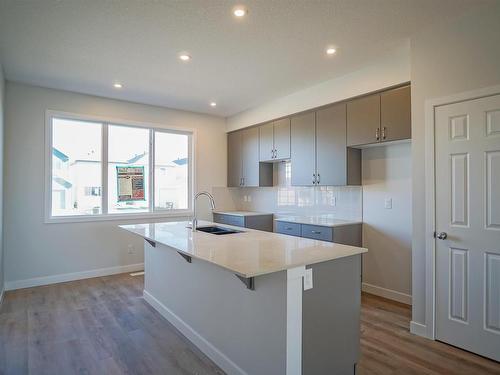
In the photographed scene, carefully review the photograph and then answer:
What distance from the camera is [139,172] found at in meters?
4.96

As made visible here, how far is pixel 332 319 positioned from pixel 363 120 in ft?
7.86

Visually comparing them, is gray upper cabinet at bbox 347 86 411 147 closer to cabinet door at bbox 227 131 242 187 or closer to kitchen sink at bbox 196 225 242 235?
kitchen sink at bbox 196 225 242 235

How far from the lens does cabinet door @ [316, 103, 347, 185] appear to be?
150 inches

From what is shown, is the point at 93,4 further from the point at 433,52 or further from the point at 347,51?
the point at 433,52

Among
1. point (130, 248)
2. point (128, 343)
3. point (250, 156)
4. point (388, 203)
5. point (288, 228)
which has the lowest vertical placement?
point (128, 343)

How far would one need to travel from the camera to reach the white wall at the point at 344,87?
3.10 metres

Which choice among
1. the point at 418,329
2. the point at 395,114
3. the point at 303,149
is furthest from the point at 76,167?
the point at 418,329

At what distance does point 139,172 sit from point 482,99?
4.43 metres

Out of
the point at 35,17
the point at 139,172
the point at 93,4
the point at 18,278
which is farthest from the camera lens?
the point at 139,172

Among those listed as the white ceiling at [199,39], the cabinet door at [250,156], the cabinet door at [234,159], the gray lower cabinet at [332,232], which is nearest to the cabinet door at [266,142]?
the cabinet door at [250,156]

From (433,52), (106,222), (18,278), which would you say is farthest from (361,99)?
(18,278)

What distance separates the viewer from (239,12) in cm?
237

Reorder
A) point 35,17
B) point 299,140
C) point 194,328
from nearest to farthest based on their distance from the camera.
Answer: point 35,17
point 194,328
point 299,140

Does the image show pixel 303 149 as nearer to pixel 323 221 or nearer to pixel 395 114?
pixel 323 221
